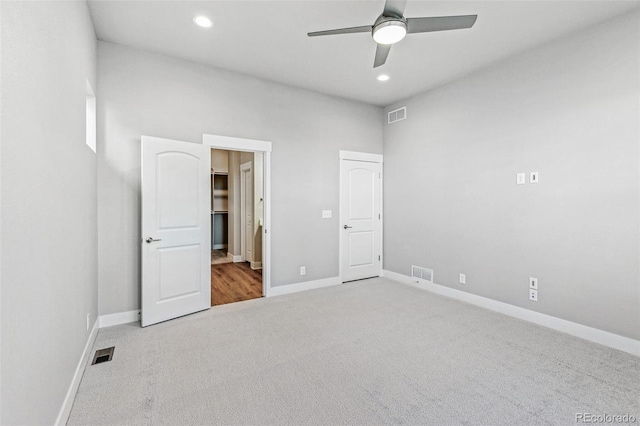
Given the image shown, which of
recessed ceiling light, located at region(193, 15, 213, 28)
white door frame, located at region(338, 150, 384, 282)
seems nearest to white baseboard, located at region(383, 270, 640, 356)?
white door frame, located at region(338, 150, 384, 282)

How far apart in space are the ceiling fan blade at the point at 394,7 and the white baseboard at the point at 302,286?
343 centimetres

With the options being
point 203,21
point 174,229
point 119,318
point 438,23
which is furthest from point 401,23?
point 119,318

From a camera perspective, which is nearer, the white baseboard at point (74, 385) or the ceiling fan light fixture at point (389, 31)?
the white baseboard at point (74, 385)

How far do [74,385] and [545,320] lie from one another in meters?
4.25

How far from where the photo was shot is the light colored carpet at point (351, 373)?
186 cm

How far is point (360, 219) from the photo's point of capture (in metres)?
5.07

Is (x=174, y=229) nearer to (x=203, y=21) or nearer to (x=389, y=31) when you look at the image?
(x=203, y=21)

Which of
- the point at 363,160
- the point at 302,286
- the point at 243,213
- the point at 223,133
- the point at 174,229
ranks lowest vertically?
the point at 302,286

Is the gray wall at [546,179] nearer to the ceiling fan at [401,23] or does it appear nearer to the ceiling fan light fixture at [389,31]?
the ceiling fan at [401,23]

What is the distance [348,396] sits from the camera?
2.01 m

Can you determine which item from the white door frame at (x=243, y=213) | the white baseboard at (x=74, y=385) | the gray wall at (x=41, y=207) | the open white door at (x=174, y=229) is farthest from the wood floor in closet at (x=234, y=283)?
the gray wall at (x=41, y=207)

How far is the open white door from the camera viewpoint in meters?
3.17

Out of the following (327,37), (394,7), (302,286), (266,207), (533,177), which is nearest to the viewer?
(394,7)

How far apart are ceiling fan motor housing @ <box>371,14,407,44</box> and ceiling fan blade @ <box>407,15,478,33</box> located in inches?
2.2
